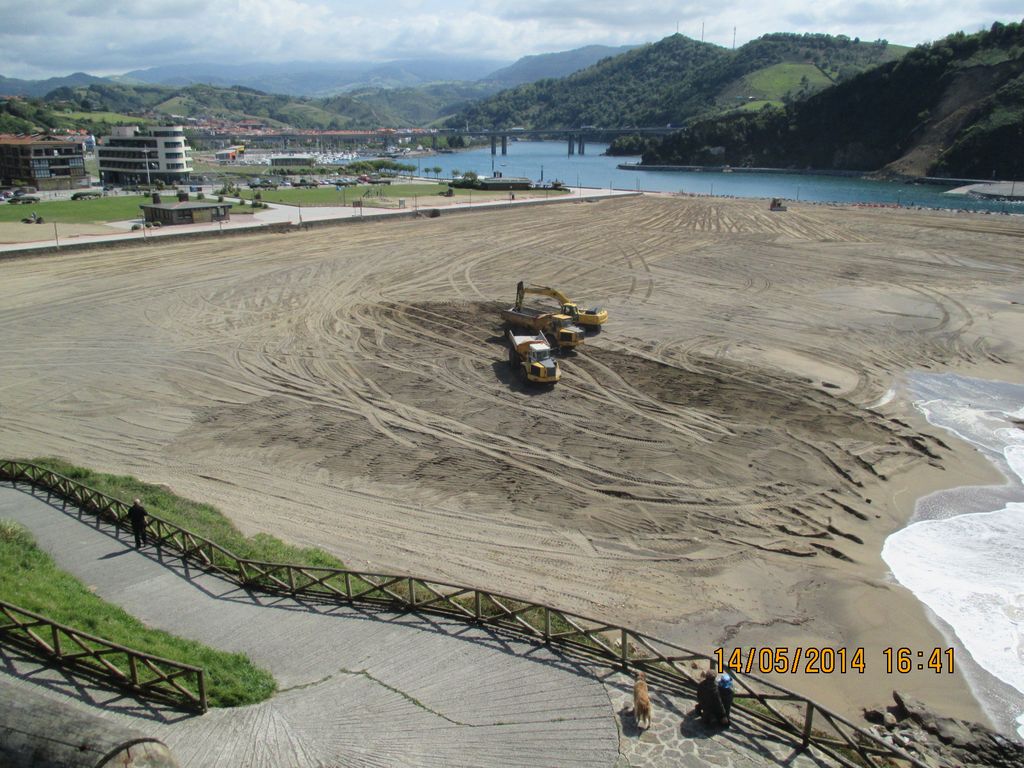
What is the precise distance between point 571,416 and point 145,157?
10059cm

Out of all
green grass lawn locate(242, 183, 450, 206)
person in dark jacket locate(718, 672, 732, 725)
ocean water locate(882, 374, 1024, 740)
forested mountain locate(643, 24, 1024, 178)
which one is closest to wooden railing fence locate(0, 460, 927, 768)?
person in dark jacket locate(718, 672, 732, 725)

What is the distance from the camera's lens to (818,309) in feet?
124

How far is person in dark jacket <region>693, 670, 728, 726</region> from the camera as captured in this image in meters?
8.99

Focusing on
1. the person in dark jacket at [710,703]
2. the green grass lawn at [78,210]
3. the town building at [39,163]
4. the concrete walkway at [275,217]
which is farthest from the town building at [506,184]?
the person in dark jacket at [710,703]

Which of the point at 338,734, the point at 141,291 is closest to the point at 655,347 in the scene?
the point at 338,734

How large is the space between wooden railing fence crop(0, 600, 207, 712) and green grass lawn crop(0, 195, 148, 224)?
6326 cm

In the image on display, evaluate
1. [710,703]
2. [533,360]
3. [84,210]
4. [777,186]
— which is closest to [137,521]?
[710,703]

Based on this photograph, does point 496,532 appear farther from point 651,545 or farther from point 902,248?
point 902,248

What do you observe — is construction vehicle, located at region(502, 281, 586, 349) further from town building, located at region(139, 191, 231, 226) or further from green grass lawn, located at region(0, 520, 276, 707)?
town building, located at region(139, 191, 231, 226)

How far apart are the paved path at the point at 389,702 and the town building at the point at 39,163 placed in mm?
105346

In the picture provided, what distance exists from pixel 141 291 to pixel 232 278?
16.8ft

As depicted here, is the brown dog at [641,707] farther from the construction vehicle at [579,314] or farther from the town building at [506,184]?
the town building at [506,184]

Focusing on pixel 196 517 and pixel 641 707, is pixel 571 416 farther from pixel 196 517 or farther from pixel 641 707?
pixel 641 707
